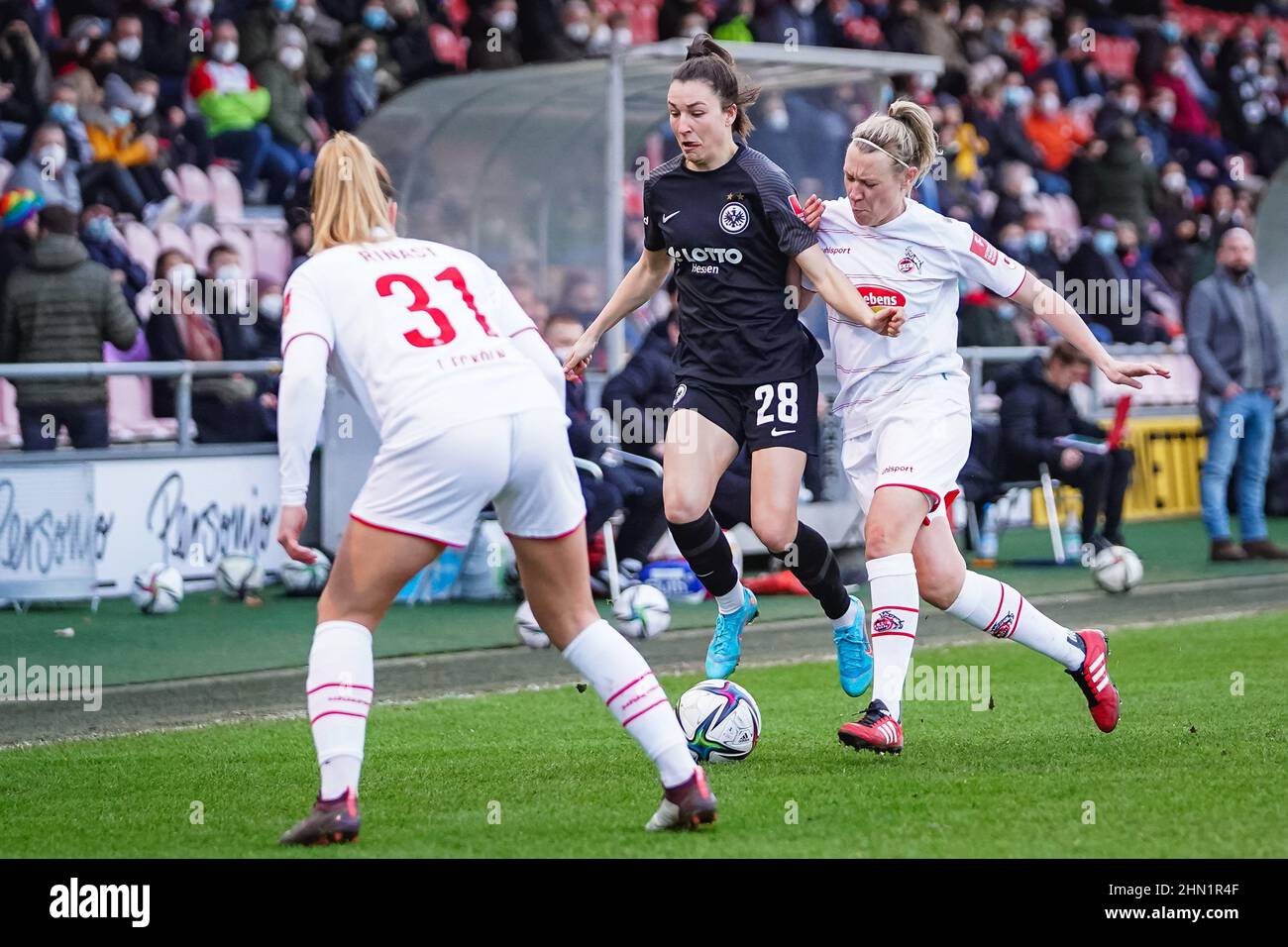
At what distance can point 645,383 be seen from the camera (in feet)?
40.1

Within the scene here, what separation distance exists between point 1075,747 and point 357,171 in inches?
130

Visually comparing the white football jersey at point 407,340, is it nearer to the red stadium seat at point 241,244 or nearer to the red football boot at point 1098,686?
the red football boot at point 1098,686

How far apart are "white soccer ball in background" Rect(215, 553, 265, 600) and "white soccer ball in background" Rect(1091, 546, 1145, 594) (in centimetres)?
526

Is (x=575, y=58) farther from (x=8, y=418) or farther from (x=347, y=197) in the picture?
(x=347, y=197)

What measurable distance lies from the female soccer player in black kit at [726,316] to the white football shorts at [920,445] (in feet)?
0.85

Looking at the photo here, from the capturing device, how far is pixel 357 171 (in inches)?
212

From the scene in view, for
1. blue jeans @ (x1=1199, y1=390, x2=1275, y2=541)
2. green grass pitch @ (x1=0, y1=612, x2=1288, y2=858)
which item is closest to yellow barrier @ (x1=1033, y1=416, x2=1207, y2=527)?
blue jeans @ (x1=1199, y1=390, x2=1275, y2=541)

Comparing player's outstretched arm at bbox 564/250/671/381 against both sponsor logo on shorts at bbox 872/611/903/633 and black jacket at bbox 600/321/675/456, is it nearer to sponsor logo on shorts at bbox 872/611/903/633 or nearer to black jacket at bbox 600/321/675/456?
sponsor logo on shorts at bbox 872/611/903/633

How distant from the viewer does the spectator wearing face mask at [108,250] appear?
46.0 feet

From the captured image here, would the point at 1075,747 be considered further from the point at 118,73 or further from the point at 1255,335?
the point at 118,73

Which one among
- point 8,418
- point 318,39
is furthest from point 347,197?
point 318,39

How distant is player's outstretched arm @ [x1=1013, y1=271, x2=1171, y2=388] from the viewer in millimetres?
6828
